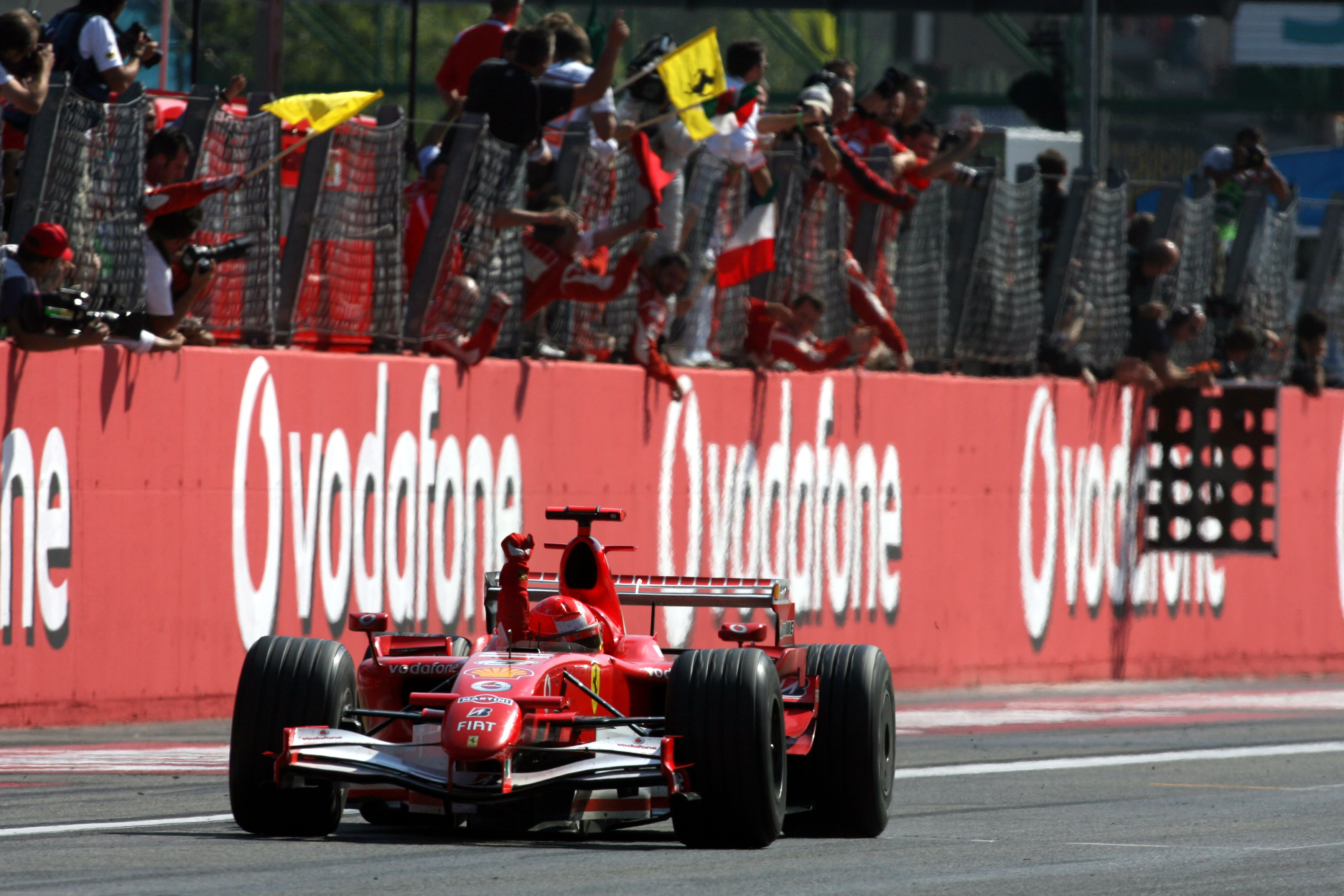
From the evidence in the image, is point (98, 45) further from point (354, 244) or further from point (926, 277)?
point (926, 277)

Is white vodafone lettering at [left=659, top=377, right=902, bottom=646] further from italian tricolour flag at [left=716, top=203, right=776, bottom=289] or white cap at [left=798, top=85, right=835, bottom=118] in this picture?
white cap at [left=798, top=85, right=835, bottom=118]

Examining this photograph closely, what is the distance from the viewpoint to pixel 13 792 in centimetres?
923

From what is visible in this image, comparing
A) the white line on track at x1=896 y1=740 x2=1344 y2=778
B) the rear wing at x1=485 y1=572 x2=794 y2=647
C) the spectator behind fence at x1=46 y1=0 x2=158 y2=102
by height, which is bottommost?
the white line on track at x1=896 y1=740 x2=1344 y2=778

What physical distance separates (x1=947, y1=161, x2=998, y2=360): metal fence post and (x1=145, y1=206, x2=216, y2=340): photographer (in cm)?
604

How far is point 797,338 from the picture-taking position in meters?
15.7

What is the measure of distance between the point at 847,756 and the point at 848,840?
0.29 meters

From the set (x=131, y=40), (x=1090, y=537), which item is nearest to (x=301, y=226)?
(x=131, y=40)

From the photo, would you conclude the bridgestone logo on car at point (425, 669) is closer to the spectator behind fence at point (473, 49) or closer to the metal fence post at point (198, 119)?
the metal fence post at point (198, 119)

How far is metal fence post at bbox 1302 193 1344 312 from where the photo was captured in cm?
1978

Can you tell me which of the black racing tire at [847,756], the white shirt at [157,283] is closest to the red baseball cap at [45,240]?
the white shirt at [157,283]

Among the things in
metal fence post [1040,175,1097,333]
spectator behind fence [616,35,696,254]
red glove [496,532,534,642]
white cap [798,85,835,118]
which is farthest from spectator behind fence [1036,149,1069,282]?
red glove [496,532,534,642]

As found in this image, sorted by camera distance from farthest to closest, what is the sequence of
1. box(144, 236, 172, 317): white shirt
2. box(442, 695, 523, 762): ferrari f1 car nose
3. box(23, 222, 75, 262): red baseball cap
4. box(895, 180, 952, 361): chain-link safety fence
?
box(895, 180, 952, 361): chain-link safety fence < box(144, 236, 172, 317): white shirt < box(23, 222, 75, 262): red baseball cap < box(442, 695, 523, 762): ferrari f1 car nose

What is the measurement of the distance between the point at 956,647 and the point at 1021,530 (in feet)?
3.53

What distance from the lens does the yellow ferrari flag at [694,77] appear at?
13859 mm
